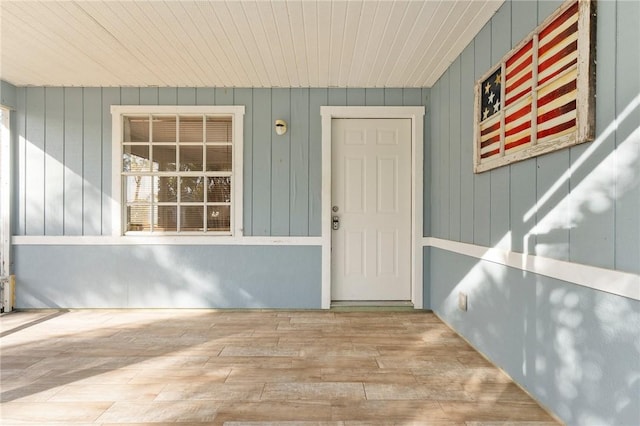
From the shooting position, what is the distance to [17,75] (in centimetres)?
352

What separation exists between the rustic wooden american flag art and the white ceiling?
55 cm

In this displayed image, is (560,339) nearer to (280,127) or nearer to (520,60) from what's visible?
(520,60)

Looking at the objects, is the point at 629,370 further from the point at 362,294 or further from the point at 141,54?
the point at 141,54

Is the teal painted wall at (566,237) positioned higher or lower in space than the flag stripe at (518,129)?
lower

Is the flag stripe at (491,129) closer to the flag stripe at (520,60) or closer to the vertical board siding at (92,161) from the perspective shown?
the flag stripe at (520,60)

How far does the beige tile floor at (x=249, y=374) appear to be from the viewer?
188 centimetres

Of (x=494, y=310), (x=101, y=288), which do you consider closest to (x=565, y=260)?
(x=494, y=310)

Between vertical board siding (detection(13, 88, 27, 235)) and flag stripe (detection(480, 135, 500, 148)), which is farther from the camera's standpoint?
vertical board siding (detection(13, 88, 27, 235))

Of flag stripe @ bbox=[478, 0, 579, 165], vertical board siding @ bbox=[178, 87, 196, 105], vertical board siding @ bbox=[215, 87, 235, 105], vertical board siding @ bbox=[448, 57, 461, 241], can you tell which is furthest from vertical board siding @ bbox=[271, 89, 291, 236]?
flag stripe @ bbox=[478, 0, 579, 165]

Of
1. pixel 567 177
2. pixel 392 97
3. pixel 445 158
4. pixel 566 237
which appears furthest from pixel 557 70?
pixel 392 97

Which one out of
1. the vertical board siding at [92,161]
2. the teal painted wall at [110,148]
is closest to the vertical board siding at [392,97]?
the teal painted wall at [110,148]

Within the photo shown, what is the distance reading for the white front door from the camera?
3.90 m

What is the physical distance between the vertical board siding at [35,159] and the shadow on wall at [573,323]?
4523 mm

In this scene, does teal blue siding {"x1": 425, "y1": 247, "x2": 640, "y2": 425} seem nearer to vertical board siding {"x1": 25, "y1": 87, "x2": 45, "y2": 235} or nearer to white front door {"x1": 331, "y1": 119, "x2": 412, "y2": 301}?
white front door {"x1": 331, "y1": 119, "x2": 412, "y2": 301}
